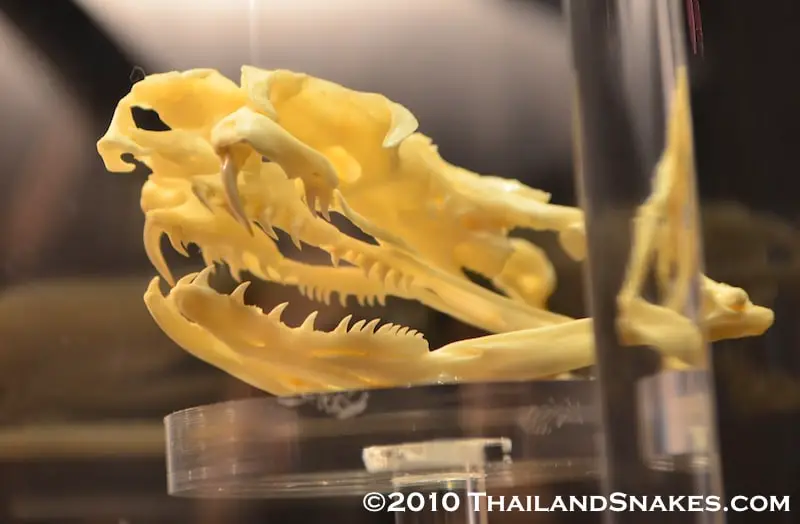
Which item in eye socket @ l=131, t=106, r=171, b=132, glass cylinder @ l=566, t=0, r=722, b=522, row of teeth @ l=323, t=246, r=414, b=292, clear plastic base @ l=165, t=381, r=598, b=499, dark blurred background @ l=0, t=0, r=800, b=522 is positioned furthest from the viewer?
eye socket @ l=131, t=106, r=171, b=132

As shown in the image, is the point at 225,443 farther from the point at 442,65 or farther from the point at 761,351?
the point at 761,351

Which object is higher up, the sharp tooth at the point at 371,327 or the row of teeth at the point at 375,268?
the row of teeth at the point at 375,268

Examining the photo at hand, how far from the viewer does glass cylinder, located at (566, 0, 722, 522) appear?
30 centimetres

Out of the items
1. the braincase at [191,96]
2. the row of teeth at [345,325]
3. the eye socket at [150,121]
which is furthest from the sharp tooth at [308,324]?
the eye socket at [150,121]

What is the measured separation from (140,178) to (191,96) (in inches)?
13.8

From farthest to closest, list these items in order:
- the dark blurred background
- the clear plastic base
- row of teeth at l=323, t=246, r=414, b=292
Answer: the dark blurred background → row of teeth at l=323, t=246, r=414, b=292 → the clear plastic base

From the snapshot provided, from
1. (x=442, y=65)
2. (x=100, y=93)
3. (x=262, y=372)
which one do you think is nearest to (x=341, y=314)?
(x=262, y=372)

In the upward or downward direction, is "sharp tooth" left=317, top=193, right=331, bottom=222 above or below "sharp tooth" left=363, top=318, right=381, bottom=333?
above

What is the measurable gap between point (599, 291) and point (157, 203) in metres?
0.29

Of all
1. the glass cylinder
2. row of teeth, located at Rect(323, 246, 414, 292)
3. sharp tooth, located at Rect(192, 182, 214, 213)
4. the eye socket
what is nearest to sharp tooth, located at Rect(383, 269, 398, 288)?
row of teeth, located at Rect(323, 246, 414, 292)

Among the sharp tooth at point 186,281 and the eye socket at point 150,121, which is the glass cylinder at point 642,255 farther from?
the eye socket at point 150,121

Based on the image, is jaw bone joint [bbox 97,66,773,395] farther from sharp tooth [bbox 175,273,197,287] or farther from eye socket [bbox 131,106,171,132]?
eye socket [bbox 131,106,171,132]

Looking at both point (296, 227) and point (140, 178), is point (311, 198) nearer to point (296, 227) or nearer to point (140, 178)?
point (296, 227)

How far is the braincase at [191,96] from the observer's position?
0.52 m
